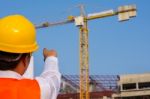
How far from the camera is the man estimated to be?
1.56 meters

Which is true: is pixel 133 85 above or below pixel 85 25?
below

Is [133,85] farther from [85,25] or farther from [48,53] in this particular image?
[48,53]

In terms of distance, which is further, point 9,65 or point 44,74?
point 44,74

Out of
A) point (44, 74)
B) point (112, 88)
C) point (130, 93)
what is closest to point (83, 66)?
point (130, 93)

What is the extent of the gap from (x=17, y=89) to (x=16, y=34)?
0.62ft

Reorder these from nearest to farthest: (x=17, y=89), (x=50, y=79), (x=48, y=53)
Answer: (x=17, y=89) < (x=50, y=79) < (x=48, y=53)

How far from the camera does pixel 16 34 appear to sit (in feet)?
5.18

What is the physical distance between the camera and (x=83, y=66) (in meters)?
56.1

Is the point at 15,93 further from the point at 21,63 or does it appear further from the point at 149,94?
the point at 149,94

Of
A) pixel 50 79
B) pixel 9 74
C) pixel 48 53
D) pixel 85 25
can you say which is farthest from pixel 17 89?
pixel 85 25

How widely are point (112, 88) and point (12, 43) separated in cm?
7208

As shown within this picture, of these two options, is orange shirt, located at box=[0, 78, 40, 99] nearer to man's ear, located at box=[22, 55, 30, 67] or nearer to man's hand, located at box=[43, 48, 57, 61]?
man's ear, located at box=[22, 55, 30, 67]

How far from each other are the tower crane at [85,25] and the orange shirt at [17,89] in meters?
53.6

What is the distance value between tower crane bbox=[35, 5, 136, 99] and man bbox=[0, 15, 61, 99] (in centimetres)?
5360
